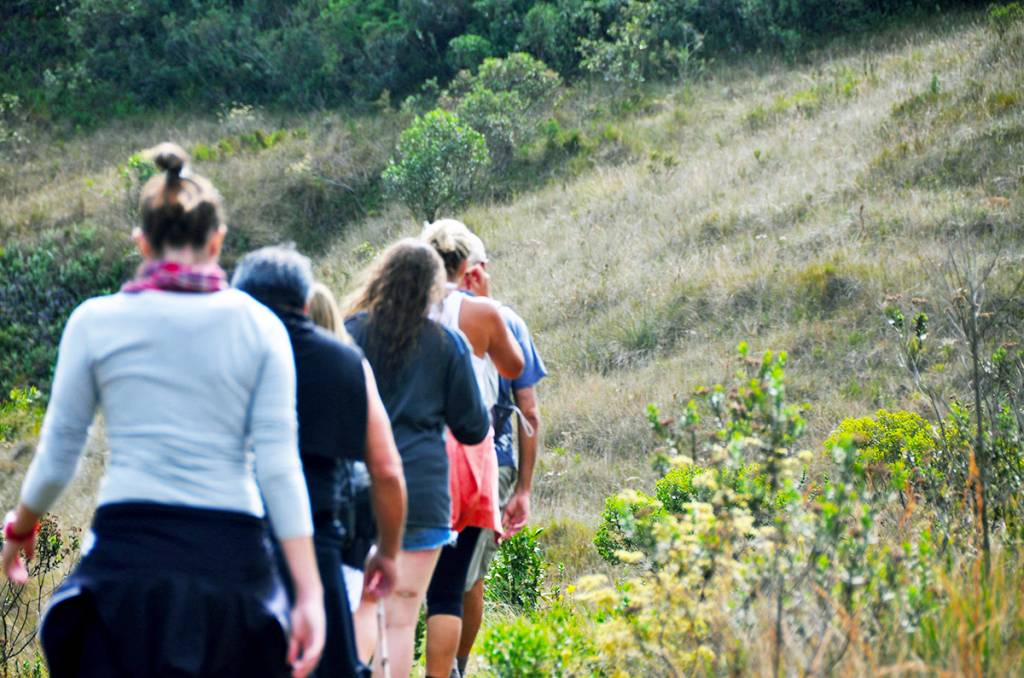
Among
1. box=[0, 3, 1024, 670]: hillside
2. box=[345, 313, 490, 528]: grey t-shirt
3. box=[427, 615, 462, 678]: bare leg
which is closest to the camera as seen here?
box=[345, 313, 490, 528]: grey t-shirt

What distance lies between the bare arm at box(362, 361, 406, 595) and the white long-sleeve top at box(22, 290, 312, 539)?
383mm

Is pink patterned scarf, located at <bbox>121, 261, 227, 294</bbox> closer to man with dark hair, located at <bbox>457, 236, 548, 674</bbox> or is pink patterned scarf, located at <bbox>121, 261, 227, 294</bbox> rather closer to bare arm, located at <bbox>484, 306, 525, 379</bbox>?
bare arm, located at <bbox>484, 306, 525, 379</bbox>

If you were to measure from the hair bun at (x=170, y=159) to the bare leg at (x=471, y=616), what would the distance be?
259 cm

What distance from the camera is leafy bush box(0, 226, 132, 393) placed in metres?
21.8

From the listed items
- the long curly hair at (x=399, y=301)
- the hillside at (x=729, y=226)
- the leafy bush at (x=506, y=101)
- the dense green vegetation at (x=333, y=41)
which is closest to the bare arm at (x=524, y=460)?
the long curly hair at (x=399, y=301)

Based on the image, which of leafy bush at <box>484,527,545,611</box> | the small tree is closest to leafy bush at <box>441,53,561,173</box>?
the small tree

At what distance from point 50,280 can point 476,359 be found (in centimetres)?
2051

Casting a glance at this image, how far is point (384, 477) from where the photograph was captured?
2.94 metres

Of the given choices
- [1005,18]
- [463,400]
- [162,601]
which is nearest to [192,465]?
[162,601]

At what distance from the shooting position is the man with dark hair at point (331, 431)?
287 centimetres

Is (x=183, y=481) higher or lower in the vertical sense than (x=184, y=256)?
lower

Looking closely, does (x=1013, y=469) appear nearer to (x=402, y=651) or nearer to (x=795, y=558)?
(x=795, y=558)

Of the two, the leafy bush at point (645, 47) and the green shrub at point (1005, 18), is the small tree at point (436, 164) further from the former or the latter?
the green shrub at point (1005, 18)

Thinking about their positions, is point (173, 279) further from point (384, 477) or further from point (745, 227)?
point (745, 227)
